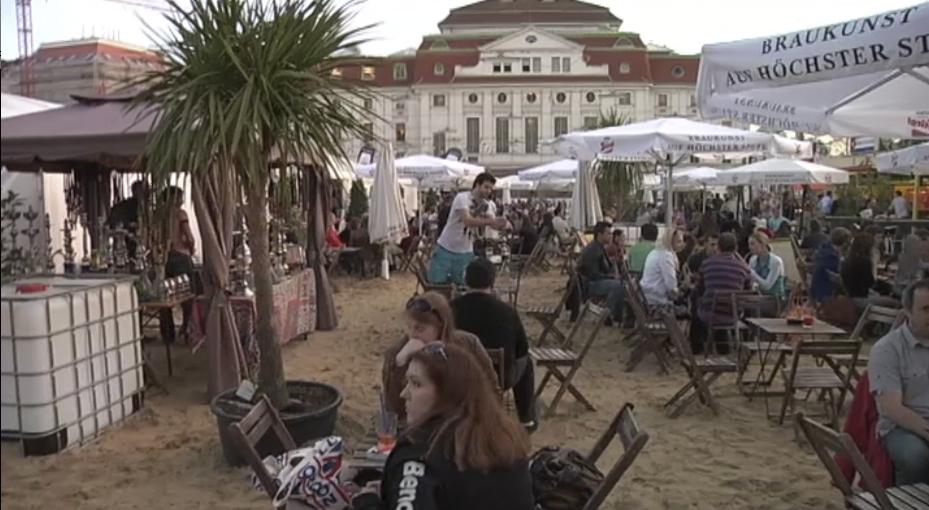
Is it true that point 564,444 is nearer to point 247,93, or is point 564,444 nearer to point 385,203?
point 247,93

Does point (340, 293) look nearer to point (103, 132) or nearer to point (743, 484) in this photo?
point (103, 132)

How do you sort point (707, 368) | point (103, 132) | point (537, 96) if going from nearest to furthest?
point (103, 132), point (707, 368), point (537, 96)

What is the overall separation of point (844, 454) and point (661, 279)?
4.90 m

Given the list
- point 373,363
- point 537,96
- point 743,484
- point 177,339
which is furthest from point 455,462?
point 537,96

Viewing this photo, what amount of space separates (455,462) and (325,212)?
671 centimetres

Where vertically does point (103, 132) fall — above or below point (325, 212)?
above

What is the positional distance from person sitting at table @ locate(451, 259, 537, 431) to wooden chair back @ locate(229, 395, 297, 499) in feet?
4.90

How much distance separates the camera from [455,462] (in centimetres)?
224

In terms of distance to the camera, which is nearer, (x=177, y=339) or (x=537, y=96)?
(x=177, y=339)

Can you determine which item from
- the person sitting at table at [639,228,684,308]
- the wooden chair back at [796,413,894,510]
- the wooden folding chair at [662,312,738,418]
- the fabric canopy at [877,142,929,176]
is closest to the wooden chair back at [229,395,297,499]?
the wooden chair back at [796,413,894,510]

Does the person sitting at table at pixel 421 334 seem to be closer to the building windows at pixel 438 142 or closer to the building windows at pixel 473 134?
the building windows at pixel 438 142

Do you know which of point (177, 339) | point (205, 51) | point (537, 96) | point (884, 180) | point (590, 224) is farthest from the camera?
point (537, 96)

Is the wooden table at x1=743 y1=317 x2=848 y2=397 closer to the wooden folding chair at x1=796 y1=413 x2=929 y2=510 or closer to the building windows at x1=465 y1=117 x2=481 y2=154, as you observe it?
the wooden folding chair at x1=796 y1=413 x2=929 y2=510

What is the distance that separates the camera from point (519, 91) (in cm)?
6169
